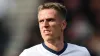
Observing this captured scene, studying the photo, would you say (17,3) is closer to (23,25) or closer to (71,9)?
(23,25)

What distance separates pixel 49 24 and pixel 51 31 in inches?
2.8

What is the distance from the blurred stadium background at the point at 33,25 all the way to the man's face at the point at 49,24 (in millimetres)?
3033

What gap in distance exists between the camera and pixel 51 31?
3.86 metres

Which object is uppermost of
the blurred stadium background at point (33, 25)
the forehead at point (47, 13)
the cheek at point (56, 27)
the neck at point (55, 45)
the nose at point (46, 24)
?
the forehead at point (47, 13)

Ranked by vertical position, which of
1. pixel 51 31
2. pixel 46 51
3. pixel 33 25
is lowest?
pixel 33 25

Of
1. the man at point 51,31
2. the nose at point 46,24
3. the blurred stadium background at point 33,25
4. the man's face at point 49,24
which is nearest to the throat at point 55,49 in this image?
the man at point 51,31

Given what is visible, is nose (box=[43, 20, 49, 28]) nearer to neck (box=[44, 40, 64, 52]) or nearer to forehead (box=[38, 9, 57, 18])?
forehead (box=[38, 9, 57, 18])

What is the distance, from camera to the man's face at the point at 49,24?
383 centimetres

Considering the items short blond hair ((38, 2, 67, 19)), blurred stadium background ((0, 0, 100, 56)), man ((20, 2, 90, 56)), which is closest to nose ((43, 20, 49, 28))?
man ((20, 2, 90, 56))

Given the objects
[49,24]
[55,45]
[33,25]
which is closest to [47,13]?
[49,24]

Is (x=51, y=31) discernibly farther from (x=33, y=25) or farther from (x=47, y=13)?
(x=33, y=25)

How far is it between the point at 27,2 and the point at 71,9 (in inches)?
32.3

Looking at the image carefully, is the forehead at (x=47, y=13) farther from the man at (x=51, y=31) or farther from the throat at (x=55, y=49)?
the throat at (x=55, y=49)

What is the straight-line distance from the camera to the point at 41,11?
154 inches
